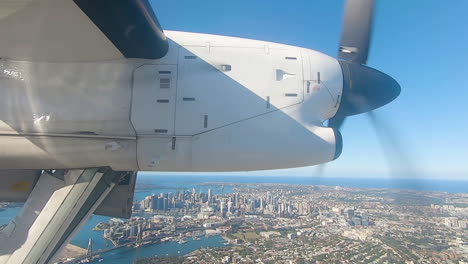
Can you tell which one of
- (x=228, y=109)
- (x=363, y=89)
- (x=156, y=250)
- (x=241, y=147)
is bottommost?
(x=156, y=250)

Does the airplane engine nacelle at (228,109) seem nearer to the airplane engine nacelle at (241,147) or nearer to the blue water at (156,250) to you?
the airplane engine nacelle at (241,147)

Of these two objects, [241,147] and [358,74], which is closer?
[241,147]

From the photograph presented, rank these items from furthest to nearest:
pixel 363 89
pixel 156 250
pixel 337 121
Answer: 1. pixel 156 250
2. pixel 337 121
3. pixel 363 89

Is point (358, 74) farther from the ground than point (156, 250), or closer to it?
farther from the ground

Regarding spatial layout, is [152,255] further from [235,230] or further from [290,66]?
[290,66]

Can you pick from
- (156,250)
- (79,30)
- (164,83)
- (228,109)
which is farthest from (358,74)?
(156,250)

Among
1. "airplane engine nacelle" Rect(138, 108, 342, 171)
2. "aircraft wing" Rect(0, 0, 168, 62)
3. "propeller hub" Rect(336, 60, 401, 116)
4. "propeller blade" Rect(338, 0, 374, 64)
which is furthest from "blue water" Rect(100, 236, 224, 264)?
"propeller blade" Rect(338, 0, 374, 64)

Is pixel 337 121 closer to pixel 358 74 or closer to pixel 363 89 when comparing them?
pixel 363 89

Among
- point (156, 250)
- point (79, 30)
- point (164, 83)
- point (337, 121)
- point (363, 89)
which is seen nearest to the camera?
point (79, 30)
